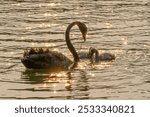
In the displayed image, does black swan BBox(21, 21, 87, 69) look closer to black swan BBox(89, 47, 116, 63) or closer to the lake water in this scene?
the lake water

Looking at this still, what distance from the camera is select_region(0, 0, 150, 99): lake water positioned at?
15672mm

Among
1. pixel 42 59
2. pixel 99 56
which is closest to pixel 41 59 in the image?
pixel 42 59

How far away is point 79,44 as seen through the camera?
21.5 m

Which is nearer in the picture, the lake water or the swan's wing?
the lake water

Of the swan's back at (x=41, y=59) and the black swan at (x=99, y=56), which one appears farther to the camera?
the black swan at (x=99, y=56)

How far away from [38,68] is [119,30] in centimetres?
593

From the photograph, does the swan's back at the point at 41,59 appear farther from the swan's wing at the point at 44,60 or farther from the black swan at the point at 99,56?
the black swan at the point at 99,56

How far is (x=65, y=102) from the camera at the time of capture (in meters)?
13.0

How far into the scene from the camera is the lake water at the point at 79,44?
1567 centimetres

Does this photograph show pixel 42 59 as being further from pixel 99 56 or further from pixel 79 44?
pixel 79 44

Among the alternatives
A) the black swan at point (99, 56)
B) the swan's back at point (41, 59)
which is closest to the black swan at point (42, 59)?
the swan's back at point (41, 59)

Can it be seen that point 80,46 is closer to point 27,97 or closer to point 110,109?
point 27,97

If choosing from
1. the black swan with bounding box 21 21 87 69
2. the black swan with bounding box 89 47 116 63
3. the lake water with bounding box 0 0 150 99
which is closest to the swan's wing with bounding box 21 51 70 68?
the black swan with bounding box 21 21 87 69

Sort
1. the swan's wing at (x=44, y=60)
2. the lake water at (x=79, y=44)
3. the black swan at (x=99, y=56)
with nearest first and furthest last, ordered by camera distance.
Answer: the lake water at (x=79, y=44), the swan's wing at (x=44, y=60), the black swan at (x=99, y=56)
